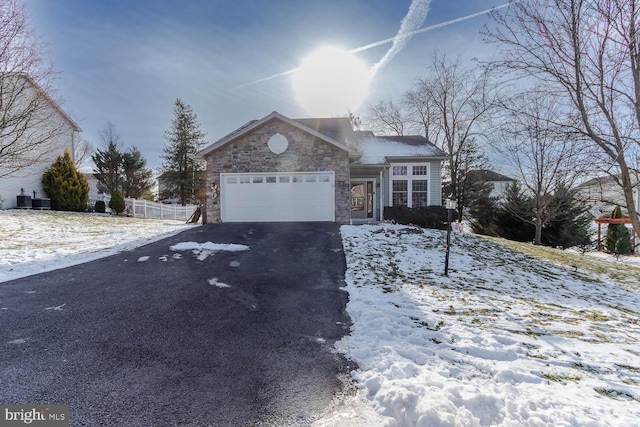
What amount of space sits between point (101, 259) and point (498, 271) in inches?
381

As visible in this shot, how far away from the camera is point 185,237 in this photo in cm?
936

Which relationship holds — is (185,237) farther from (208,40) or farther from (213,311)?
(208,40)

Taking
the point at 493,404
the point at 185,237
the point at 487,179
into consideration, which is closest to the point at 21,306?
the point at 185,237

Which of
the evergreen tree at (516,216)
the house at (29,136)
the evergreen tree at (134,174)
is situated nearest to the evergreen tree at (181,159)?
the evergreen tree at (134,174)

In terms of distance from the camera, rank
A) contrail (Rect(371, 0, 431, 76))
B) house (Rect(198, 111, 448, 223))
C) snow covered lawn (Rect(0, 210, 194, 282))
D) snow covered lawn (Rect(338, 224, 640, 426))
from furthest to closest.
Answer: house (Rect(198, 111, 448, 223)) < contrail (Rect(371, 0, 431, 76)) < snow covered lawn (Rect(0, 210, 194, 282)) < snow covered lawn (Rect(338, 224, 640, 426))

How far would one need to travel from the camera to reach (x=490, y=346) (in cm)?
329

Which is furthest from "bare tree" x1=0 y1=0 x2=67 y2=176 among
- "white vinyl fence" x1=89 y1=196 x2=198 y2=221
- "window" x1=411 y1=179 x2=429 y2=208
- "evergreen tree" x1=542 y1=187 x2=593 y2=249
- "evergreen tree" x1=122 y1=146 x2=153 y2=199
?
"evergreen tree" x1=542 y1=187 x2=593 y2=249

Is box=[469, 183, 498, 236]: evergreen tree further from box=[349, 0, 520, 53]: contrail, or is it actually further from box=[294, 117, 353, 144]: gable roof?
box=[349, 0, 520, 53]: contrail

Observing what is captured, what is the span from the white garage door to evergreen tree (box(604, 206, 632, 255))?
13.6 metres

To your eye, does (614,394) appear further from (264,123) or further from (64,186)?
(64,186)

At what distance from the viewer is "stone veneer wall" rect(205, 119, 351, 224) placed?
12055 mm

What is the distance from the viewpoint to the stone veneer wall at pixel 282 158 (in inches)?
475

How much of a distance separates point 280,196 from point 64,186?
507 inches

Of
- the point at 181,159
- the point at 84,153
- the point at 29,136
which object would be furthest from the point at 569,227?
the point at 84,153
